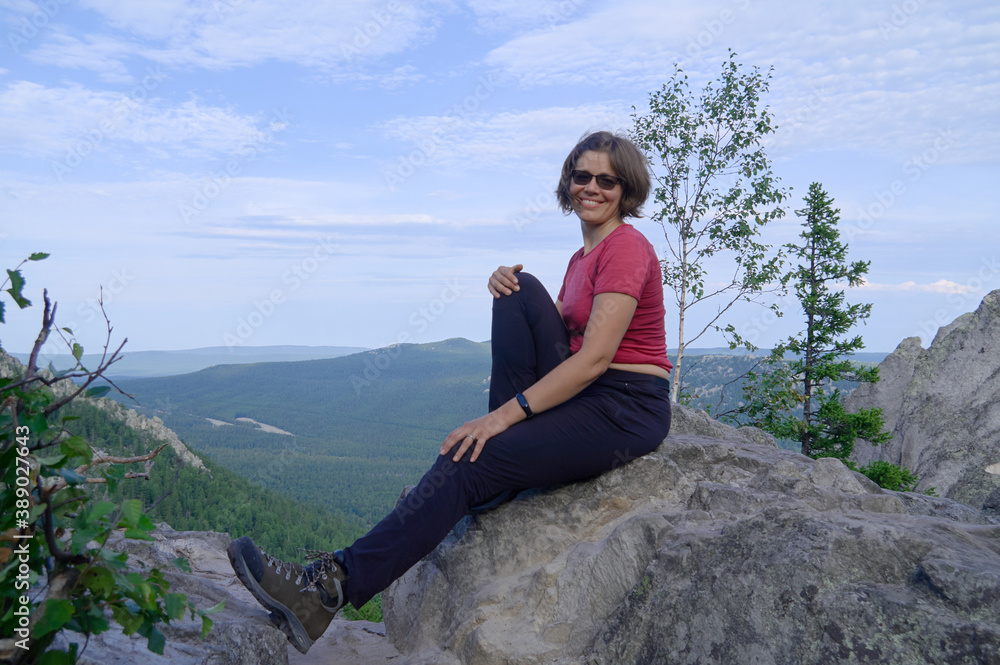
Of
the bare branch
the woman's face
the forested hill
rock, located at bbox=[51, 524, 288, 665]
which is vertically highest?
the woman's face

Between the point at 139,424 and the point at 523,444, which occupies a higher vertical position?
the point at 523,444

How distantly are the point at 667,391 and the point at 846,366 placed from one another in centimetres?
1107

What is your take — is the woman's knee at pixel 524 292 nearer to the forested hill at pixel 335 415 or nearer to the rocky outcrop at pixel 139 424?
the rocky outcrop at pixel 139 424

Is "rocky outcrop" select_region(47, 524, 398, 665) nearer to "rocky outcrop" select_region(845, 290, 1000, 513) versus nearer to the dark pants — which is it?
the dark pants

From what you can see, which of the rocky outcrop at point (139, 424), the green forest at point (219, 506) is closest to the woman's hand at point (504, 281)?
the green forest at point (219, 506)

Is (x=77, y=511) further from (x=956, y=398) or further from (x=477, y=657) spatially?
(x=956, y=398)

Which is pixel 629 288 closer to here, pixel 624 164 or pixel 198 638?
pixel 624 164

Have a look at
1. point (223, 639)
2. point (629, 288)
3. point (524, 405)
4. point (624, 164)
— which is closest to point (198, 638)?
point (223, 639)

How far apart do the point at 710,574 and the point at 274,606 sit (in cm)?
213

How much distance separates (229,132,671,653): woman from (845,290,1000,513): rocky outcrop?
9790mm

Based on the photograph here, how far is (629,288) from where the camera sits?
368 centimetres

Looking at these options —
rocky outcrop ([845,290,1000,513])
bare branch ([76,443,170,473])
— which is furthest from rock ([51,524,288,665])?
rocky outcrop ([845,290,1000,513])

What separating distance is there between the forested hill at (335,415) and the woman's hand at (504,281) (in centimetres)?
2632

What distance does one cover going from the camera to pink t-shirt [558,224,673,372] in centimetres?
372
